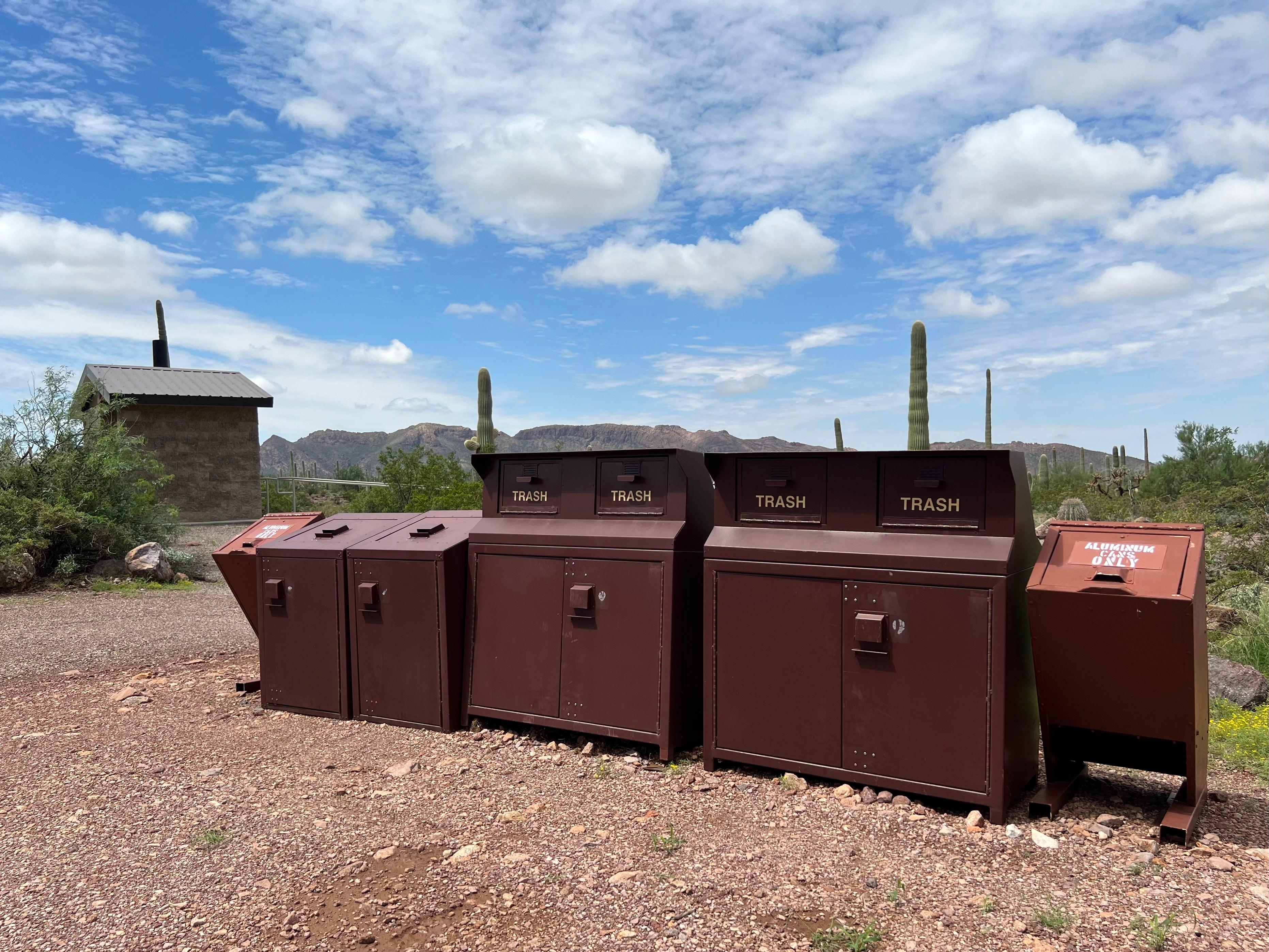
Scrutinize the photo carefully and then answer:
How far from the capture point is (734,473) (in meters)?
5.14

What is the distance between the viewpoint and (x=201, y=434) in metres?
20.8

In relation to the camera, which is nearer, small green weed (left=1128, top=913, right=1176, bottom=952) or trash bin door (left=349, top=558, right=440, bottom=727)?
small green weed (left=1128, top=913, right=1176, bottom=952)

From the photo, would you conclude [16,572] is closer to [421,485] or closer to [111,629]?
[111,629]

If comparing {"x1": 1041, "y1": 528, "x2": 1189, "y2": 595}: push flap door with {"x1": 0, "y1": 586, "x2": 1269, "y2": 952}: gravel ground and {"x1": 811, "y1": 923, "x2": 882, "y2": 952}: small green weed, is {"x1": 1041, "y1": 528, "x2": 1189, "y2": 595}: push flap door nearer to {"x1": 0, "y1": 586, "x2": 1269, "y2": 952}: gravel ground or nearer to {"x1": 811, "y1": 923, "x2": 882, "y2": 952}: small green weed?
{"x1": 0, "y1": 586, "x2": 1269, "y2": 952}: gravel ground

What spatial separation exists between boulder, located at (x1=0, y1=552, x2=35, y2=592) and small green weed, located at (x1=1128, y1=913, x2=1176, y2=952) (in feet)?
46.6

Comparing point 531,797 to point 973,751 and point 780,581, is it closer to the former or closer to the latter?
point 780,581

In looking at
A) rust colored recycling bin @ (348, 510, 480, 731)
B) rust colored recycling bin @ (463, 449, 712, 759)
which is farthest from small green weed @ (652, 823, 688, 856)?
rust colored recycling bin @ (348, 510, 480, 731)

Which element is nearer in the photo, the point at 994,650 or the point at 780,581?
the point at 994,650

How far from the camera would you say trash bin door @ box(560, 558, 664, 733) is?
521cm

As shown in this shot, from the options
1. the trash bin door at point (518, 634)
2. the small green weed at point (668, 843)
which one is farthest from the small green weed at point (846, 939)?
the trash bin door at point (518, 634)

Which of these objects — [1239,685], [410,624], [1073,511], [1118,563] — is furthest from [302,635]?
[1073,511]

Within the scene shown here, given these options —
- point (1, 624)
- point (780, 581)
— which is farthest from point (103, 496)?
point (780, 581)

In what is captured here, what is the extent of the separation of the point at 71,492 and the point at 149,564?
2055mm

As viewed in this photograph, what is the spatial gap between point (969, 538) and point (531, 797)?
2645mm
